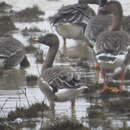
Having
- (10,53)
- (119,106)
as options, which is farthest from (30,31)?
(119,106)

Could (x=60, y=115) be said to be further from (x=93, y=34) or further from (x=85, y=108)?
(x=93, y=34)

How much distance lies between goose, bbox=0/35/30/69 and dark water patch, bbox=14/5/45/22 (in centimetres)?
854

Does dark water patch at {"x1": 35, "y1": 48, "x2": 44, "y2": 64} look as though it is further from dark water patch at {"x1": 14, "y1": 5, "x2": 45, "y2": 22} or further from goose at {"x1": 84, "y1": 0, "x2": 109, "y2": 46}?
dark water patch at {"x1": 14, "y1": 5, "x2": 45, "y2": 22}

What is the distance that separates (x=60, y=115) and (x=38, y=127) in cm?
60

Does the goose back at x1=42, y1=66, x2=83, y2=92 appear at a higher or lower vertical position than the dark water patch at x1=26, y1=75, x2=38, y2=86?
higher

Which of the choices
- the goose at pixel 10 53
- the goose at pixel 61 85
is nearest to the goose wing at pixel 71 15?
the goose at pixel 10 53

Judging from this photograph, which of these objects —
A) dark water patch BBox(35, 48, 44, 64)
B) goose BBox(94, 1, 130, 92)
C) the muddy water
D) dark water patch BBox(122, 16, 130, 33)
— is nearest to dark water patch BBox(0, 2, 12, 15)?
dark water patch BBox(122, 16, 130, 33)

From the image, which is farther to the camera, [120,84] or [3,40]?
[3,40]

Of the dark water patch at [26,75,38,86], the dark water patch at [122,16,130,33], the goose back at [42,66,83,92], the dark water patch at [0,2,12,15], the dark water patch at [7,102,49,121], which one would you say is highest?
the goose back at [42,66,83,92]

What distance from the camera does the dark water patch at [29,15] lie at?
24.6m

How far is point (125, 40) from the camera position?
45.3 feet

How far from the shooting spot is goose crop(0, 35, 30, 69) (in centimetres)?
1534

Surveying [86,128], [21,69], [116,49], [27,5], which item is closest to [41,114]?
[86,128]

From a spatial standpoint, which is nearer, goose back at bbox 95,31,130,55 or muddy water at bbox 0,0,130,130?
muddy water at bbox 0,0,130,130
